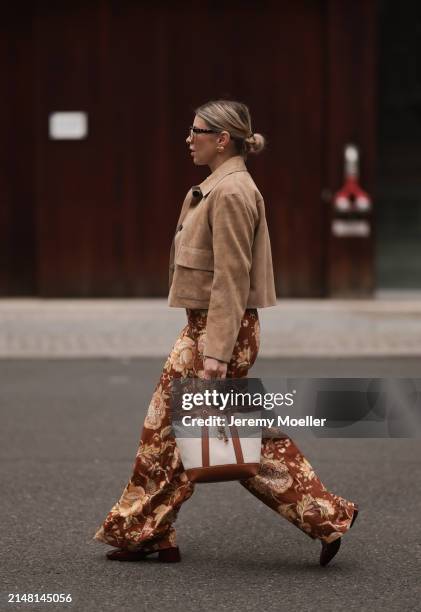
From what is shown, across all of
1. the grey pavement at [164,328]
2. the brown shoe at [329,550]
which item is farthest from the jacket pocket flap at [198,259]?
the grey pavement at [164,328]

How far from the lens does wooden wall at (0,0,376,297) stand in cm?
1631

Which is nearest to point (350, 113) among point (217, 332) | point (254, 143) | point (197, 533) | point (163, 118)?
point (163, 118)

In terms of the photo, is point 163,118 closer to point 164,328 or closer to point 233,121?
point 164,328

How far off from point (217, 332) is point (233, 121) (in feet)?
2.57

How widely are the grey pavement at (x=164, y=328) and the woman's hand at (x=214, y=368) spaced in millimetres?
7162

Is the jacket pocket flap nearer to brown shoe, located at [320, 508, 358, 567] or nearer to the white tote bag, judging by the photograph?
the white tote bag

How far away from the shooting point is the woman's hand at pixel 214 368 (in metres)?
4.76

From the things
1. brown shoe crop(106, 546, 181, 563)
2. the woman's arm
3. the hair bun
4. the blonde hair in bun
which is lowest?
brown shoe crop(106, 546, 181, 563)

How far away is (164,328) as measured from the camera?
13852 millimetres

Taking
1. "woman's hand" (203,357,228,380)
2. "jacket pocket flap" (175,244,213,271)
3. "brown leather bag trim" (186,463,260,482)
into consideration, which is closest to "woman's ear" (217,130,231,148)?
"jacket pocket flap" (175,244,213,271)

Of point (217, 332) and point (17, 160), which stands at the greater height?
point (17, 160)

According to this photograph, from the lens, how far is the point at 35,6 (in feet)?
53.5

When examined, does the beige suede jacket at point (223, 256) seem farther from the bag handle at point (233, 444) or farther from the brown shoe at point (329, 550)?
the brown shoe at point (329, 550)

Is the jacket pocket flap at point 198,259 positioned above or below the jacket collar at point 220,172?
below
